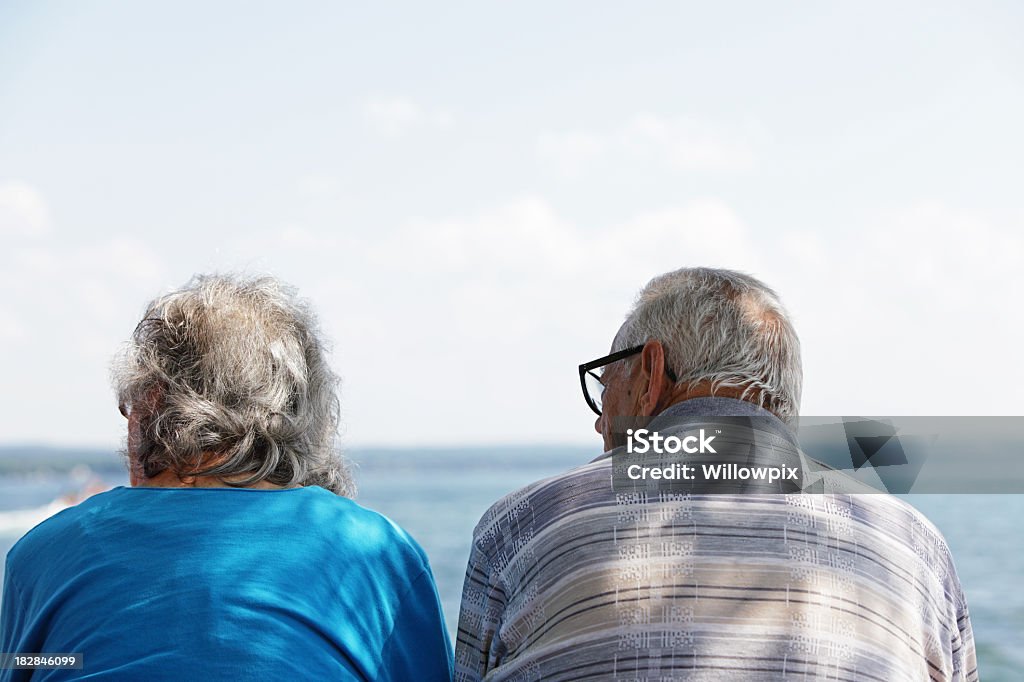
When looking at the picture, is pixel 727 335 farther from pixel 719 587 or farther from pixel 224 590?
pixel 224 590

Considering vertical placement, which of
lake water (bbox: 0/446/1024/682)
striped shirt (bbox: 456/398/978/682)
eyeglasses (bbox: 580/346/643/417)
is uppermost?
eyeglasses (bbox: 580/346/643/417)

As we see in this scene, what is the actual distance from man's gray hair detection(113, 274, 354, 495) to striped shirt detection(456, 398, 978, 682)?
1.59 ft

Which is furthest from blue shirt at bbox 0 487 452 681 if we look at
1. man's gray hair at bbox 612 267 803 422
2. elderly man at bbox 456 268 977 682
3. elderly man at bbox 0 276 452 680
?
man's gray hair at bbox 612 267 803 422

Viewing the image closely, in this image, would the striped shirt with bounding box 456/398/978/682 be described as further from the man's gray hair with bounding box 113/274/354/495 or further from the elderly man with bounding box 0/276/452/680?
the man's gray hair with bounding box 113/274/354/495

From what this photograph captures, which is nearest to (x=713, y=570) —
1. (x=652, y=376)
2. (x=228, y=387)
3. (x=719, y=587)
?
(x=719, y=587)

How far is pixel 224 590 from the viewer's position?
168cm

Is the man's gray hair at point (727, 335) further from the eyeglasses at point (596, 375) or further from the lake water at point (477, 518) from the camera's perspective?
the lake water at point (477, 518)

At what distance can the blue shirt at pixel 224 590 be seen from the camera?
5.40 ft

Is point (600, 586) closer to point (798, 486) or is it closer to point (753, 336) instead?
point (798, 486)

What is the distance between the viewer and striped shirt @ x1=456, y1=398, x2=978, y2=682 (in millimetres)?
1524

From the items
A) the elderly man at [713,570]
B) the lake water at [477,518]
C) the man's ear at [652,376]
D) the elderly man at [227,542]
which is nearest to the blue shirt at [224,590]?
the elderly man at [227,542]

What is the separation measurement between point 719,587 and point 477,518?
58.7ft

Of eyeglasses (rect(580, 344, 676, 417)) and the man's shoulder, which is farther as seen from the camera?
eyeglasses (rect(580, 344, 676, 417))

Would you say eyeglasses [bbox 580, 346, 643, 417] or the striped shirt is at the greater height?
eyeglasses [bbox 580, 346, 643, 417]
